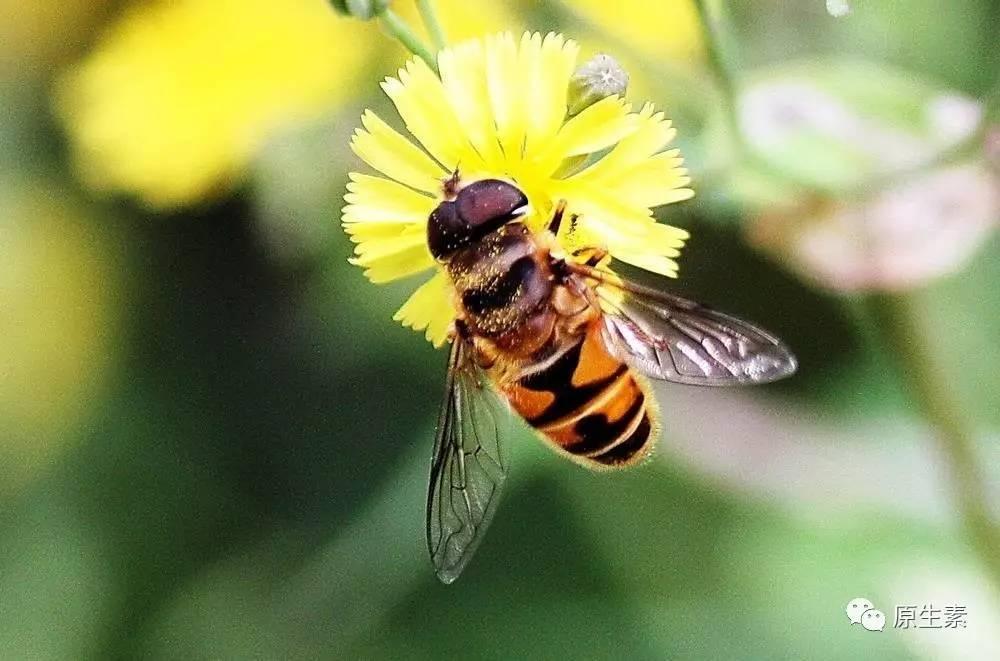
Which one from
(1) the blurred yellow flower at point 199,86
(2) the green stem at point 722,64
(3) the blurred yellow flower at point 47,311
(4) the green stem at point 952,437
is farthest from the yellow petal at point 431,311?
(3) the blurred yellow flower at point 47,311

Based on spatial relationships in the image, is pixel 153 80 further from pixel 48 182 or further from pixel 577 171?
pixel 577 171

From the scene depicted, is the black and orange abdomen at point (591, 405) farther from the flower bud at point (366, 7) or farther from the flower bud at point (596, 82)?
the flower bud at point (366, 7)

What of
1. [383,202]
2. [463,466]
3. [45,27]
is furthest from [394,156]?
[45,27]

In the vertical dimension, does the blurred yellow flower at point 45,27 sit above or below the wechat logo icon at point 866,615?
above

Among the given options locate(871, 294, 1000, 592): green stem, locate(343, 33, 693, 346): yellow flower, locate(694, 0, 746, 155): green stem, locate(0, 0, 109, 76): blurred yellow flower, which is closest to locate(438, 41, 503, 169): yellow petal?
locate(343, 33, 693, 346): yellow flower

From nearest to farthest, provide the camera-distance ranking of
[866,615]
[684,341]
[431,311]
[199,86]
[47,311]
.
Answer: [684,341]
[431,311]
[866,615]
[199,86]
[47,311]

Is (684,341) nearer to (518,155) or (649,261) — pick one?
(649,261)
